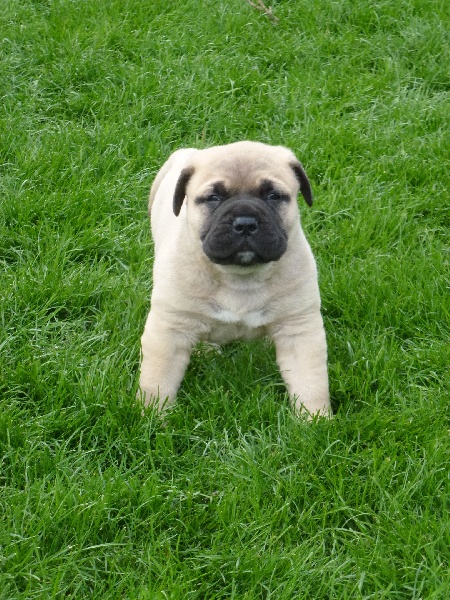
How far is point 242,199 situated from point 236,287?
0.40m

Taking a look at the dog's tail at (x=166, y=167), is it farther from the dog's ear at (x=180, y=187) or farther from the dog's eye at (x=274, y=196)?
the dog's eye at (x=274, y=196)

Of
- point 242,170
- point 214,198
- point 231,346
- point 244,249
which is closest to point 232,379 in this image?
point 231,346

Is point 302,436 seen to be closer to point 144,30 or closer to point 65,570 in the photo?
point 65,570

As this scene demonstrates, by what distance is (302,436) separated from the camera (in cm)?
366

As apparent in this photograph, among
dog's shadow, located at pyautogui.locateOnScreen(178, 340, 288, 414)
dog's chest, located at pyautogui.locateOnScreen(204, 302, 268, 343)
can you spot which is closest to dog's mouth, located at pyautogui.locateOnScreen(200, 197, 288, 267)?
dog's chest, located at pyautogui.locateOnScreen(204, 302, 268, 343)

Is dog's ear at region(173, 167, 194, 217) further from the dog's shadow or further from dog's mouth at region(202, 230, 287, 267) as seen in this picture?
the dog's shadow

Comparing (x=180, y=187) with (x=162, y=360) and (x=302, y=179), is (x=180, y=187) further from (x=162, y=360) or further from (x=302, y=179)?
(x=162, y=360)

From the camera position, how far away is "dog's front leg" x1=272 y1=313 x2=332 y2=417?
12.8 feet

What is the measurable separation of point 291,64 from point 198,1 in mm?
989

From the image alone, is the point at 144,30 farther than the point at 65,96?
Yes

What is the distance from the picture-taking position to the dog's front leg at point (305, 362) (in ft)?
12.8

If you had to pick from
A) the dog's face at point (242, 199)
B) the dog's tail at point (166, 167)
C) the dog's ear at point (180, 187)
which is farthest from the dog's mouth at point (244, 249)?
the dog's tail at point (166, 167)

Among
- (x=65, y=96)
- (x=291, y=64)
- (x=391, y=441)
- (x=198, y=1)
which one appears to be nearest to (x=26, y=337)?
(x=391, y=441)

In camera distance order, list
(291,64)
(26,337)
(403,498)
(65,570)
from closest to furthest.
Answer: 1. (65,570)
2. (403,498)
3. (26,337)
4. (291,64)
